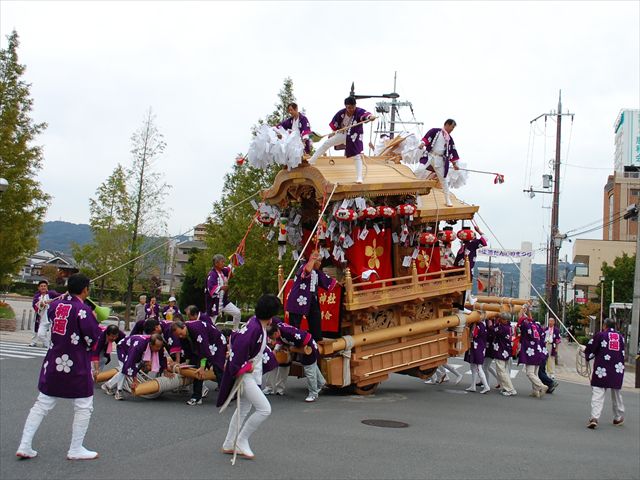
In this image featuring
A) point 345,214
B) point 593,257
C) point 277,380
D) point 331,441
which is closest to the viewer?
point 331,441

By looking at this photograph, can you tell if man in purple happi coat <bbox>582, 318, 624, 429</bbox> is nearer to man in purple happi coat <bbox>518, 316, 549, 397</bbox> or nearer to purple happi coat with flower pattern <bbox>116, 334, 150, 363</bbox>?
man in purple happi coat <bbox>518, 316, 549, 397</bbox>

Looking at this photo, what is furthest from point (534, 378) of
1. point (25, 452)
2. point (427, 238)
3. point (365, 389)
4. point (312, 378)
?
point (25, 452)

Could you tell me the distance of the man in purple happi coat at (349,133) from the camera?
12383 millimetres

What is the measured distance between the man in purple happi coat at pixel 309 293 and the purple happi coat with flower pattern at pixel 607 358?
485 cm

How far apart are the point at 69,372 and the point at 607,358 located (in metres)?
8.98

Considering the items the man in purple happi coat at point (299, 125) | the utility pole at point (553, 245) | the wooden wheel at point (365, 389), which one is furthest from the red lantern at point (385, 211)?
the utility pole at point (553, 245)

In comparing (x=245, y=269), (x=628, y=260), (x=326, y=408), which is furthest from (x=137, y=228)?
(x=628, y=260)

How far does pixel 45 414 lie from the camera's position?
20.8ft

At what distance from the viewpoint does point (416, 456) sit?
7.59 metres

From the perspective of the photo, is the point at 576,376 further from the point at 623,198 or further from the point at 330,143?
the point at 623,198

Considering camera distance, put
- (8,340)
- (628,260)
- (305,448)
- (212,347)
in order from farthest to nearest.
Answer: (628,260) < (8,340) < (212,347) < (305,448)

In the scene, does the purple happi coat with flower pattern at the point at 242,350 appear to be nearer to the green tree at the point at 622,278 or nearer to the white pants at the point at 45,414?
the white pants at the point at 45,414

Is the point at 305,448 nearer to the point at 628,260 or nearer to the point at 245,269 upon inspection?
the point at 245,269

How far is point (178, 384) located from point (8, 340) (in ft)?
42.7
